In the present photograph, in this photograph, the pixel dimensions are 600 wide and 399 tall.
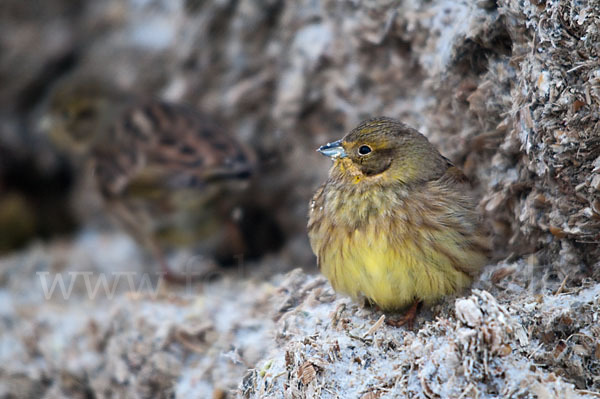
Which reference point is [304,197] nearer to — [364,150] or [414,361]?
[364,150]

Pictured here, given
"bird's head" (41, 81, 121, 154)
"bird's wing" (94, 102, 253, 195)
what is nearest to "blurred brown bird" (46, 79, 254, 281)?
"bird's wing" (94, 102, 253, 195)

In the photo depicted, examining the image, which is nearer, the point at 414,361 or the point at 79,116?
the point at 414,361

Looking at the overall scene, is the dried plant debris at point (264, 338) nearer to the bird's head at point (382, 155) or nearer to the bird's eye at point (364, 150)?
the bird's head at point (382, 155)

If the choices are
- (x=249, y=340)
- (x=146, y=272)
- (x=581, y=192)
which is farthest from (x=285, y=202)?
(x=581, y=192)

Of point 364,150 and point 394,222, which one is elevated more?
point 364,150

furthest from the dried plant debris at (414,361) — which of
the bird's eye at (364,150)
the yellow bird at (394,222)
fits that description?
the bird's eye at (364,150)

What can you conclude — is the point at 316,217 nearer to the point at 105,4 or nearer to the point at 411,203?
the point at 411,203

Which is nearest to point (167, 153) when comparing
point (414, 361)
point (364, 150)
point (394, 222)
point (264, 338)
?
point (264, 338)
